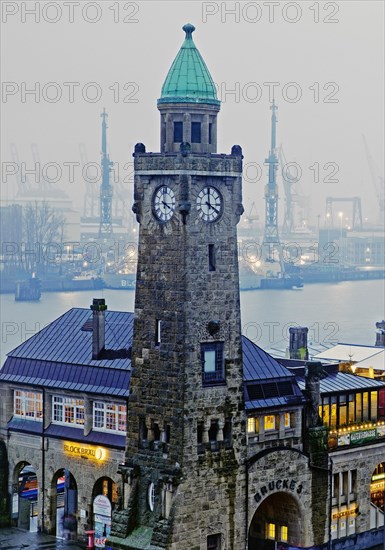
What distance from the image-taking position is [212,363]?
51469mm

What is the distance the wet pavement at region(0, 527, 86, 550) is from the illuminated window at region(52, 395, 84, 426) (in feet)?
15.5

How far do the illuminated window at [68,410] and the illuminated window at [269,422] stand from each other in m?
7.73

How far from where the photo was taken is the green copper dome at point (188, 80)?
51312 millimetres

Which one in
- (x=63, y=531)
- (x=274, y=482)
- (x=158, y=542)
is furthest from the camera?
(x=63, y=531)

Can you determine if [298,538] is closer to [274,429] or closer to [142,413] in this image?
[274,429]

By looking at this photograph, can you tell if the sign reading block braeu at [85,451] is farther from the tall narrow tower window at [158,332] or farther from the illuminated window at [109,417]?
the tall narrow tower window at [158,332]

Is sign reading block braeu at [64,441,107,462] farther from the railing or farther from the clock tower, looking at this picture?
the railing

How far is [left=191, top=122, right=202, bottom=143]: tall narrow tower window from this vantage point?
169 ft

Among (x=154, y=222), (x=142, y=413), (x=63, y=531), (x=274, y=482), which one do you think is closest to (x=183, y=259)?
(x=154, y=222)

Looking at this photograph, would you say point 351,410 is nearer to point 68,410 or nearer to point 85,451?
point 85,451

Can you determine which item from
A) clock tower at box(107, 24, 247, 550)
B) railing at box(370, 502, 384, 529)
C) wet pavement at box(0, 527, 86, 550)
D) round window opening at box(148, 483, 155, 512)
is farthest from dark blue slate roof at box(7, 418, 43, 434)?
railing at box(370, 502, 384, 529)

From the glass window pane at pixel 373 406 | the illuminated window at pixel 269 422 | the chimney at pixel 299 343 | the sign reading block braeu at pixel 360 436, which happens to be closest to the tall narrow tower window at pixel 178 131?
the illuminated window at pixel 269 422

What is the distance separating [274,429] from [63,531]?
9.85 m

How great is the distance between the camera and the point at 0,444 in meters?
60.5
